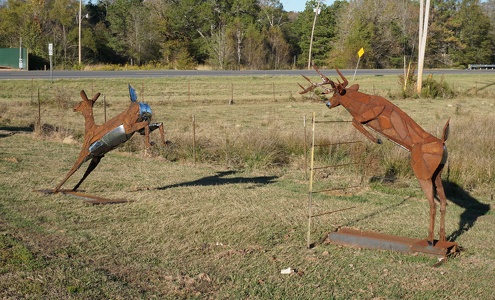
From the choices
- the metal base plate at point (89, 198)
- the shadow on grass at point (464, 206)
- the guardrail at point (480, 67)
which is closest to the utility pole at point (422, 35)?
the shadow on grass at point (464, 206)

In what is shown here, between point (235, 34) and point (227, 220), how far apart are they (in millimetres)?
53154

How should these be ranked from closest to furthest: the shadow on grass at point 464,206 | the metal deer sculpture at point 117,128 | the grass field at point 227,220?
the grass field at point 227,220, the metal deer sculpture at point 117,128, the shadow on grass at point 464,206

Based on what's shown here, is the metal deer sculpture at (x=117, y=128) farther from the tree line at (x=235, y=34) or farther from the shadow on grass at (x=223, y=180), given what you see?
the tree line at (x=235, y=34)

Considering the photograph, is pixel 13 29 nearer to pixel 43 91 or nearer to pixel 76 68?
pixel 76 68

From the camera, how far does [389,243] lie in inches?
366

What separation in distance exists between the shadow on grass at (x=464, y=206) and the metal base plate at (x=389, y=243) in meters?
1.08

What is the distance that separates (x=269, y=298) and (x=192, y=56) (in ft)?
187

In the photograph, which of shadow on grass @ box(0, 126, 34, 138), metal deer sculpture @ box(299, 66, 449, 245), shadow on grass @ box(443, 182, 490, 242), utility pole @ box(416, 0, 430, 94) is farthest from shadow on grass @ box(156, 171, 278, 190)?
utility pole @ box(416, 0, 430, 94)

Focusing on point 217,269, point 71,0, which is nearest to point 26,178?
point 217,269

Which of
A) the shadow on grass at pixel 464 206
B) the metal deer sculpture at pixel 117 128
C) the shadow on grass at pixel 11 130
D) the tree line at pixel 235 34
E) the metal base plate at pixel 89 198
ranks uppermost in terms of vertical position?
the tree line at pixel 235 34

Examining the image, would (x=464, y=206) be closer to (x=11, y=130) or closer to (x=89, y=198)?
(x=89, y=198)

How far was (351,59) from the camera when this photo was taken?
60438 mm

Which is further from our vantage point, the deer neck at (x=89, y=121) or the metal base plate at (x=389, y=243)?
the deer neck at (x=89, y=121)

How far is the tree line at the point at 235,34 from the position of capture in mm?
58656
